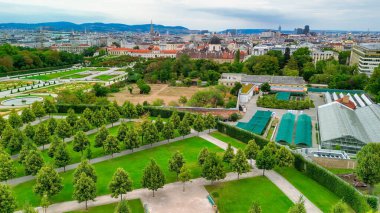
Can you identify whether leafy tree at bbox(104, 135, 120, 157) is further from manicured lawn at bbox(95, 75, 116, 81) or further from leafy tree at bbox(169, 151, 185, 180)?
manicured lawn at bbox(95, 75, 116, 81)

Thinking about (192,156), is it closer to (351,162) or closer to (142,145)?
(142,145)

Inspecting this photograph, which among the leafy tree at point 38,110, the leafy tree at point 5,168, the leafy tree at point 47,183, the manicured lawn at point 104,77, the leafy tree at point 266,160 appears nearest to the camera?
the leafy tree at point 47,183

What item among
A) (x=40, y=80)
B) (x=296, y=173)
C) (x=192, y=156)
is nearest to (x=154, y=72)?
(x=40, y=80)

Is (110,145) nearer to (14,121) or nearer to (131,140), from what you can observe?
(131,140)

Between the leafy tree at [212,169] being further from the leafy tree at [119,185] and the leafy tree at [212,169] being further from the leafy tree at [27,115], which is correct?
the leafy tree at [27,115]

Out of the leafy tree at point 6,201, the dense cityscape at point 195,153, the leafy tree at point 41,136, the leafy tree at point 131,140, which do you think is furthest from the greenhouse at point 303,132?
the leafy tree at point 6,201

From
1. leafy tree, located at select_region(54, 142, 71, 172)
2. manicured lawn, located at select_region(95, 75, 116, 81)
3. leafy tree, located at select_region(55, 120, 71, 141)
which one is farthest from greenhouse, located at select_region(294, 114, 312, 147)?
manicured lawn, located at select_region(95, 75, 116, 81)

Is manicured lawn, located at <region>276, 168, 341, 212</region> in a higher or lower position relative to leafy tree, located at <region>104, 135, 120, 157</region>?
lower
